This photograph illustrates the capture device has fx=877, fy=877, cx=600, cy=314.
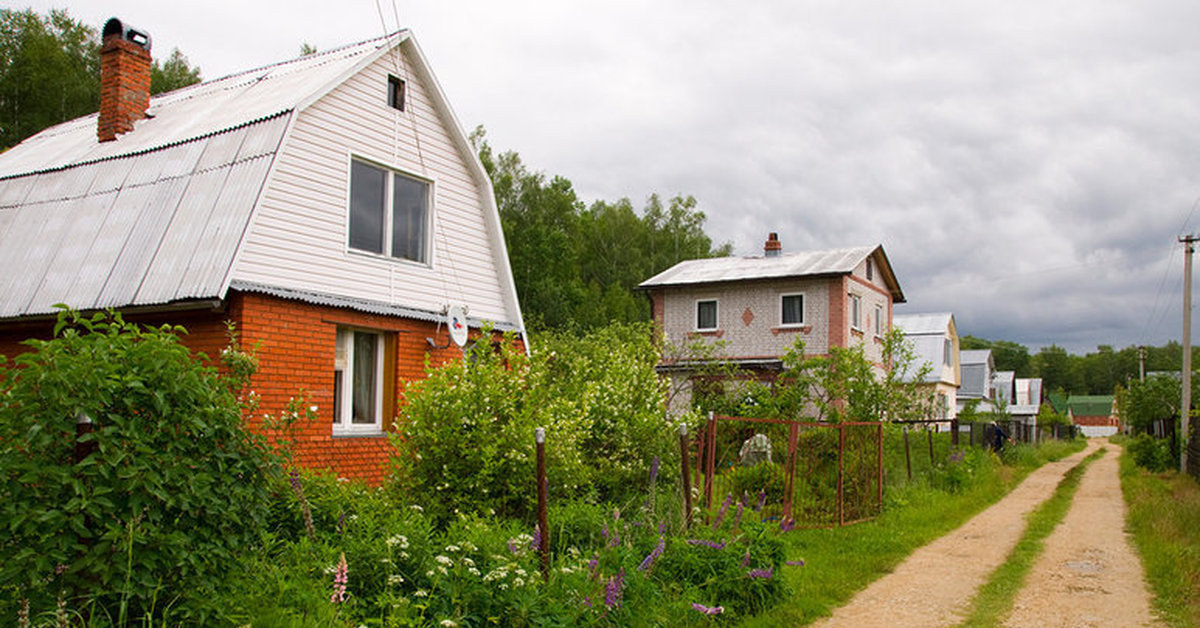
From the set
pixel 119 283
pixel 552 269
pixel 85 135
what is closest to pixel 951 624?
pixel 119 283

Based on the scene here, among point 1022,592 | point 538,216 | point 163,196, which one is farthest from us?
point 538,216

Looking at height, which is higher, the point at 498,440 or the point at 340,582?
the point at 498,440

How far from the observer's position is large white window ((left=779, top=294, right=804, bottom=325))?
2780 cm

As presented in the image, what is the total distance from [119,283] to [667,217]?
48727 millimetres

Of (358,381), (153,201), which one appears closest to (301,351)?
(358,381)

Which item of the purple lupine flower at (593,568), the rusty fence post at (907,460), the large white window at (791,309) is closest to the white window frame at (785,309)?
the large white window at (791,309)

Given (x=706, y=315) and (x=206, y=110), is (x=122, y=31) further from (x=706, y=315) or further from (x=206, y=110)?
(x=706, y=315)

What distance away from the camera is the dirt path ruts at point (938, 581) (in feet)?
24.9

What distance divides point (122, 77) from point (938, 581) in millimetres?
13401

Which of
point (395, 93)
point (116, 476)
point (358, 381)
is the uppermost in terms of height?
point (395, 93)

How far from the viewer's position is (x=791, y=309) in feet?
91.9

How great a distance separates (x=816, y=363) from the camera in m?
20.0

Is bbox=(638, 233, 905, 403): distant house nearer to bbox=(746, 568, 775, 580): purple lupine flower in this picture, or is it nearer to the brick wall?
the brick wall

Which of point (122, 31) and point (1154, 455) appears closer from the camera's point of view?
point (122, 31)
